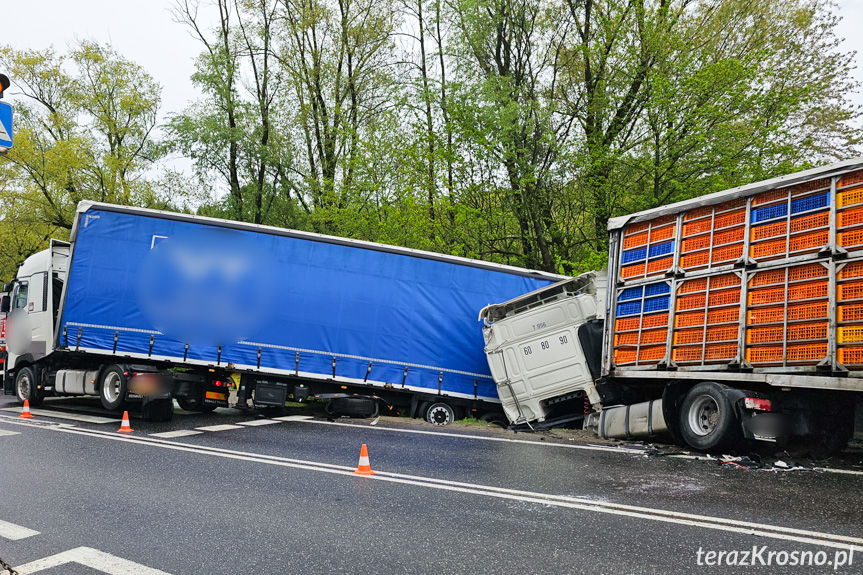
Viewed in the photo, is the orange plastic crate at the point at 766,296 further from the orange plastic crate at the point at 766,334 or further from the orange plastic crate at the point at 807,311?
the orange plastic crate at the point at 766,334

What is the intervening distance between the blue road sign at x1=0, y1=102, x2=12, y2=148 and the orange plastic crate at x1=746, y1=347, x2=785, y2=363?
8189 millimetres

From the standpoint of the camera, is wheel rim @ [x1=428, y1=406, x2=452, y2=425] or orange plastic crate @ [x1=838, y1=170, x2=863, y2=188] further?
wheel rim @ [x1=428, y1=406, x2=452, y2=425]

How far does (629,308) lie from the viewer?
996cm

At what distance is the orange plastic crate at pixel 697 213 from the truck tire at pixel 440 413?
19.3 ft

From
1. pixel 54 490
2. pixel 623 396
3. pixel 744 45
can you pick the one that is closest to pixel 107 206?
pixel 54 490

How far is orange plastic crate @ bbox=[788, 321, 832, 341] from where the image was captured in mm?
7324

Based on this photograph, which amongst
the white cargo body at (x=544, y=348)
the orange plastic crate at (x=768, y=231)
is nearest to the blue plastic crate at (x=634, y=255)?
the white cargo body at (x=544, y=348)

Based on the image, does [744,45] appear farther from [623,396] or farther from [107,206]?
[107,206]

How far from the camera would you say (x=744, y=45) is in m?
18.5

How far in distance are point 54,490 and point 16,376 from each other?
1001 cm

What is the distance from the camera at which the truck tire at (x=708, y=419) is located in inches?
315

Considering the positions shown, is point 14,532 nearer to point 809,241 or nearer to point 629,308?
point 629,308

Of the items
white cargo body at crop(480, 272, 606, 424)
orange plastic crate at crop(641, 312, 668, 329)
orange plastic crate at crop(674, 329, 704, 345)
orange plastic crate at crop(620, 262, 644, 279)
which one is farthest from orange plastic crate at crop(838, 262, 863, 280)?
white cargo body at crop(480, 272, 606, 424)

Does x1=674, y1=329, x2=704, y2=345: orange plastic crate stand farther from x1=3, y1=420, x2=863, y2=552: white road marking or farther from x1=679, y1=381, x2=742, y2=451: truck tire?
x1=3, y1=420, x2=863, y2=552: white road marking
